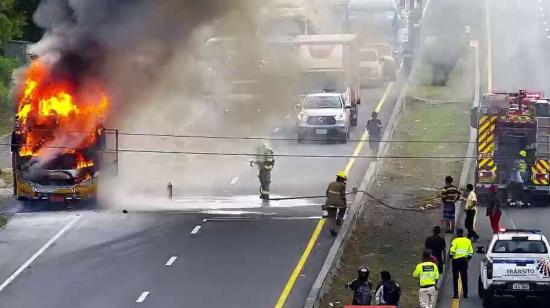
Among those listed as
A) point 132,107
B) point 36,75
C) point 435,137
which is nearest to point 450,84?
point 435,137

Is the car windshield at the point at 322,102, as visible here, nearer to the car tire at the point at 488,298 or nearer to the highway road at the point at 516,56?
the highway road at the point at 516,56

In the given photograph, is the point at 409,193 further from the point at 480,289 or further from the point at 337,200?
the point at 480,289

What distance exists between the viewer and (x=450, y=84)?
5700 centimetres

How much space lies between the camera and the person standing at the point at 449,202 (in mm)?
30219

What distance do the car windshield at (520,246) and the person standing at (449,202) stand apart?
16.3ft

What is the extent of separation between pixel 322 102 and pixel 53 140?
45.6ft

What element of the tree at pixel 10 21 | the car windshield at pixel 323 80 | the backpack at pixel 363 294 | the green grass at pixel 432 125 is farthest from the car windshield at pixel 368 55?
the backpack at pixel 363 294

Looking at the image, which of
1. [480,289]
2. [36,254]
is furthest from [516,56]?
[480,289]

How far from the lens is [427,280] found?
23516 millimetres

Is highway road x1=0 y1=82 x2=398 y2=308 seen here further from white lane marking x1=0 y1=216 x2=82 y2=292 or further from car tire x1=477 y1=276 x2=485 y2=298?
car tire x1=477 y1=276 x2=485 y2=298

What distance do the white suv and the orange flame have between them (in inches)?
463

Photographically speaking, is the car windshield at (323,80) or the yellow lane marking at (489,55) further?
the yellow lane marking at (489,55)

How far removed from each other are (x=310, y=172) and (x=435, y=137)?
7681mm

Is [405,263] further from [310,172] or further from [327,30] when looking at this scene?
[327,30]
